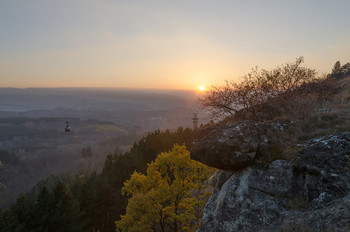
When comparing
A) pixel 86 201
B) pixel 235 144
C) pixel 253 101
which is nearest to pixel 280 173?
pixel 235 144

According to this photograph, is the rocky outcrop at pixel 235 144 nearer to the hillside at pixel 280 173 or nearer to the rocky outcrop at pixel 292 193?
the hillside at pixel 280 173

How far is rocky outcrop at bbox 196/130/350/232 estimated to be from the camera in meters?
5.56

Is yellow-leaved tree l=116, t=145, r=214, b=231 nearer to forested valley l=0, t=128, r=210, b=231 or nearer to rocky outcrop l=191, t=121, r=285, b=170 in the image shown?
forested valley l=0, t=128, r=210, b=231

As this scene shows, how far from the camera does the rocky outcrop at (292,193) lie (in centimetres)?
556

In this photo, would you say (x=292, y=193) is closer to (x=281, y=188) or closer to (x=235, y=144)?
(x=281, y=188)

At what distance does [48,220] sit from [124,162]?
1514cm

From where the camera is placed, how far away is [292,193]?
6.59 m

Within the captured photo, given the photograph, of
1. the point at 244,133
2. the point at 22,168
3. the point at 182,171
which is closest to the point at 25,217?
the point at 182,171

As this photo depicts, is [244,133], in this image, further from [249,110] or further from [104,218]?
[104,218]

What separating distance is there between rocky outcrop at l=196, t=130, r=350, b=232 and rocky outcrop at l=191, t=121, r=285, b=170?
0.15 m

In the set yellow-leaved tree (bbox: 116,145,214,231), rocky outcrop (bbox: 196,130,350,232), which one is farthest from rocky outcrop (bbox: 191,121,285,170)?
yellow-leaved tree (bbox: 116,145,214,231)

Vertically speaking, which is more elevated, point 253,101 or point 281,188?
point 253,101

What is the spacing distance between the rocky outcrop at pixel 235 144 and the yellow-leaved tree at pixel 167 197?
6.95m

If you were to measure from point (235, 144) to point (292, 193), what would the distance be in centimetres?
243
